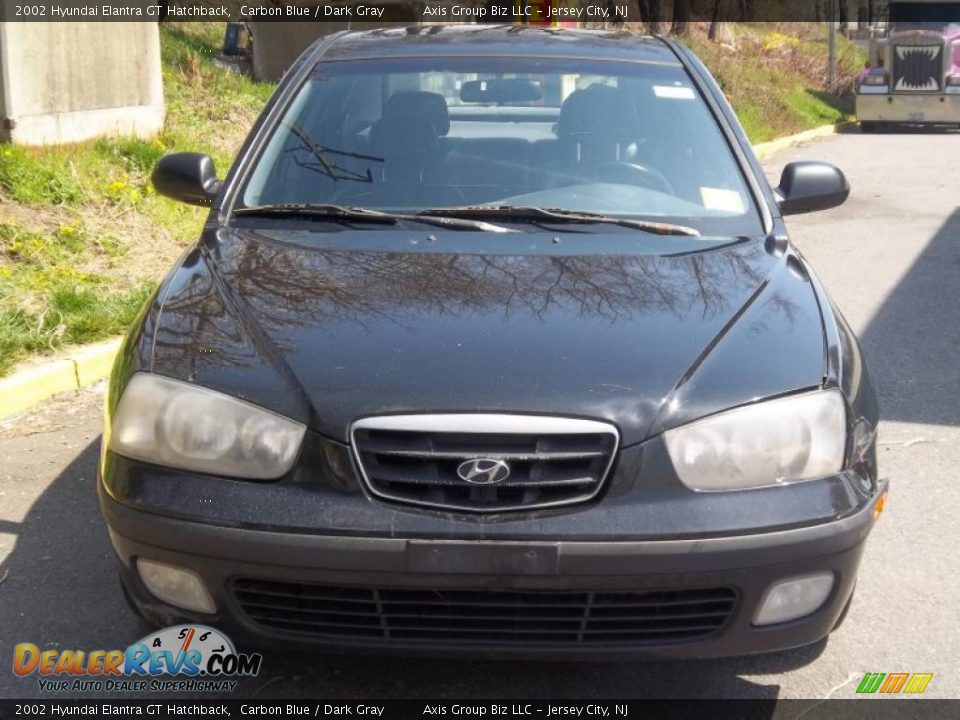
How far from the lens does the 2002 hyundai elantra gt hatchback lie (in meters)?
2.70

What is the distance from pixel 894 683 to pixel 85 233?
5801mm

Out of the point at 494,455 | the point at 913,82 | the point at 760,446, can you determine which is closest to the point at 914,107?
the point at 913,82

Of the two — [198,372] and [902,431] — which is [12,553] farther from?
[902,431]

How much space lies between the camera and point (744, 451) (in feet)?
9.20

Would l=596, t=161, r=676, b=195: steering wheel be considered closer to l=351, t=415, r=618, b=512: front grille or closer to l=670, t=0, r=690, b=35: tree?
l=351, t=415, r=618, b=512: front grille

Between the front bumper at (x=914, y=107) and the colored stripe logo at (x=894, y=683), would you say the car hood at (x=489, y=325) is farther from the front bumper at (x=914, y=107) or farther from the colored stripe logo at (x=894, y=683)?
the front bumper at (x=914, y=107)

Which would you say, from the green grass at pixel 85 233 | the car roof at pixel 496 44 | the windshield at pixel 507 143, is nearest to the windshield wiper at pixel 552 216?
the windshield at pixel 507 143

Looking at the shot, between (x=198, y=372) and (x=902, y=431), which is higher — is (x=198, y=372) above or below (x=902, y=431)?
above

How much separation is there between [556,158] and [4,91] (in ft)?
17.5

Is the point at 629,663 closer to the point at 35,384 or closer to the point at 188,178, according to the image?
the point at 188,178

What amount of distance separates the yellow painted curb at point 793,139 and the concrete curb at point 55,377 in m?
11.1

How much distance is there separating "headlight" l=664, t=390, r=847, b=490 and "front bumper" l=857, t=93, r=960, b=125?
2308cm

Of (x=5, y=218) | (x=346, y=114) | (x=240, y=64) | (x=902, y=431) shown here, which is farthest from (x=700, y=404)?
(x=240, y=64)

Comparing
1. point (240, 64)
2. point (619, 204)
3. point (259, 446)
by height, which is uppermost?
point (619, 204)
